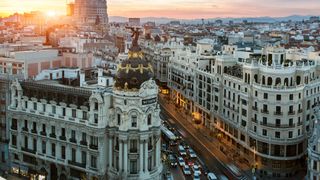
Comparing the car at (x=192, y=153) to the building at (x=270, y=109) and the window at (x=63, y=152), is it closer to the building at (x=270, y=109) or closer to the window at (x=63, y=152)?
the building at (x=270, y=109)

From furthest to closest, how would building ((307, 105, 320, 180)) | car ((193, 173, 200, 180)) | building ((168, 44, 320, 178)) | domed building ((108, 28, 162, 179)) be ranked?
building ((168, 44, 320, 178)) < car ((193, 173, 200, 180)) < building ((307, 105, 320, 180)) < domed building ((108, 28, 162, 179))

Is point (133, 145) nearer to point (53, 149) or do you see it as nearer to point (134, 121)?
point (134, 121)

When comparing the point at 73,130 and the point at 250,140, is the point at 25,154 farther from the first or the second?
the point at 250,140

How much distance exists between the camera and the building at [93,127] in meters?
89.6

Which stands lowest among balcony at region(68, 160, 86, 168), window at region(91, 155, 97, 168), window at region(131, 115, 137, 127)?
balcony at region(68, 160, 86, 168)

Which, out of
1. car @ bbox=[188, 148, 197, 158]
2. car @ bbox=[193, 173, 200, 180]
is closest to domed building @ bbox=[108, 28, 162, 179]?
car @ bbox=[193, 173, 200, 180]

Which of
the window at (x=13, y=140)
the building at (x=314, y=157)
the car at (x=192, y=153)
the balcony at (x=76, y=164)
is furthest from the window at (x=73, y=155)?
the building at (x=314, y=157)

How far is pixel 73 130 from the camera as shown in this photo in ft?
310

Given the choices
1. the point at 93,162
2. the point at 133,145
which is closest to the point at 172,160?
the point at 133,145

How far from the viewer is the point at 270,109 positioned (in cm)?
10856

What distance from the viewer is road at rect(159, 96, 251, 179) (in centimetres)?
11062

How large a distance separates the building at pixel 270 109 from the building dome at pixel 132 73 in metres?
32.4

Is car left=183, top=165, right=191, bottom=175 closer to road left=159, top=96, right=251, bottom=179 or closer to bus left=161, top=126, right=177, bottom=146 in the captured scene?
road left=159, top=96, right=251, bottom=179

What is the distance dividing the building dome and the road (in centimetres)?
3153
